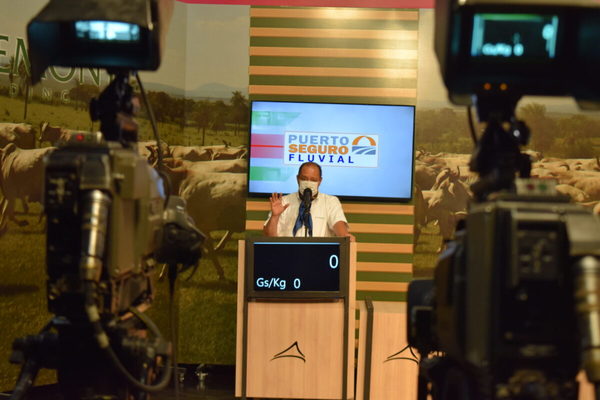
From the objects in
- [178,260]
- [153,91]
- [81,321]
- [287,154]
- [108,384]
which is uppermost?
[153,91]

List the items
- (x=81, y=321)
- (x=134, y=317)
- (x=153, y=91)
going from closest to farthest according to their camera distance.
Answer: (x=81, y=321) < (x=134, y=317) < (x=153, y=91)

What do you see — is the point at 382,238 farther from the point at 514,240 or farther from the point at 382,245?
the point at 514,240

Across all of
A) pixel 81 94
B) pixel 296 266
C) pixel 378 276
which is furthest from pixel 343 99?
pixel 296 266

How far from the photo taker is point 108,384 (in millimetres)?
1812

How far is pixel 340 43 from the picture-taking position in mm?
6148

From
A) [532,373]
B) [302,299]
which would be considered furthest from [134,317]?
[302,299]

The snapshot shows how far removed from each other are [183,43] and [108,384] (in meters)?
4.87

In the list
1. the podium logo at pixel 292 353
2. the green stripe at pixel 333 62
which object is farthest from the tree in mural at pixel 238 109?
the podium logo at pixel 292 353

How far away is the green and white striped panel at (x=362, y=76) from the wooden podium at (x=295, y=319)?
1789 millimetres

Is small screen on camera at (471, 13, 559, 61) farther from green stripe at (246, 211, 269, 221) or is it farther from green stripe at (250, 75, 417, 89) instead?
green stripe at (246, 211, 269, 221)

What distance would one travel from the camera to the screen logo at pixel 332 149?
19.9 ft

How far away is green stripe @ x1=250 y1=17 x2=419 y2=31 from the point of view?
612 centimetres

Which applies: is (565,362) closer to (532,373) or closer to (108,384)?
(532,373)

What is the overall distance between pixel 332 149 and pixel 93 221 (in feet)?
14.9
